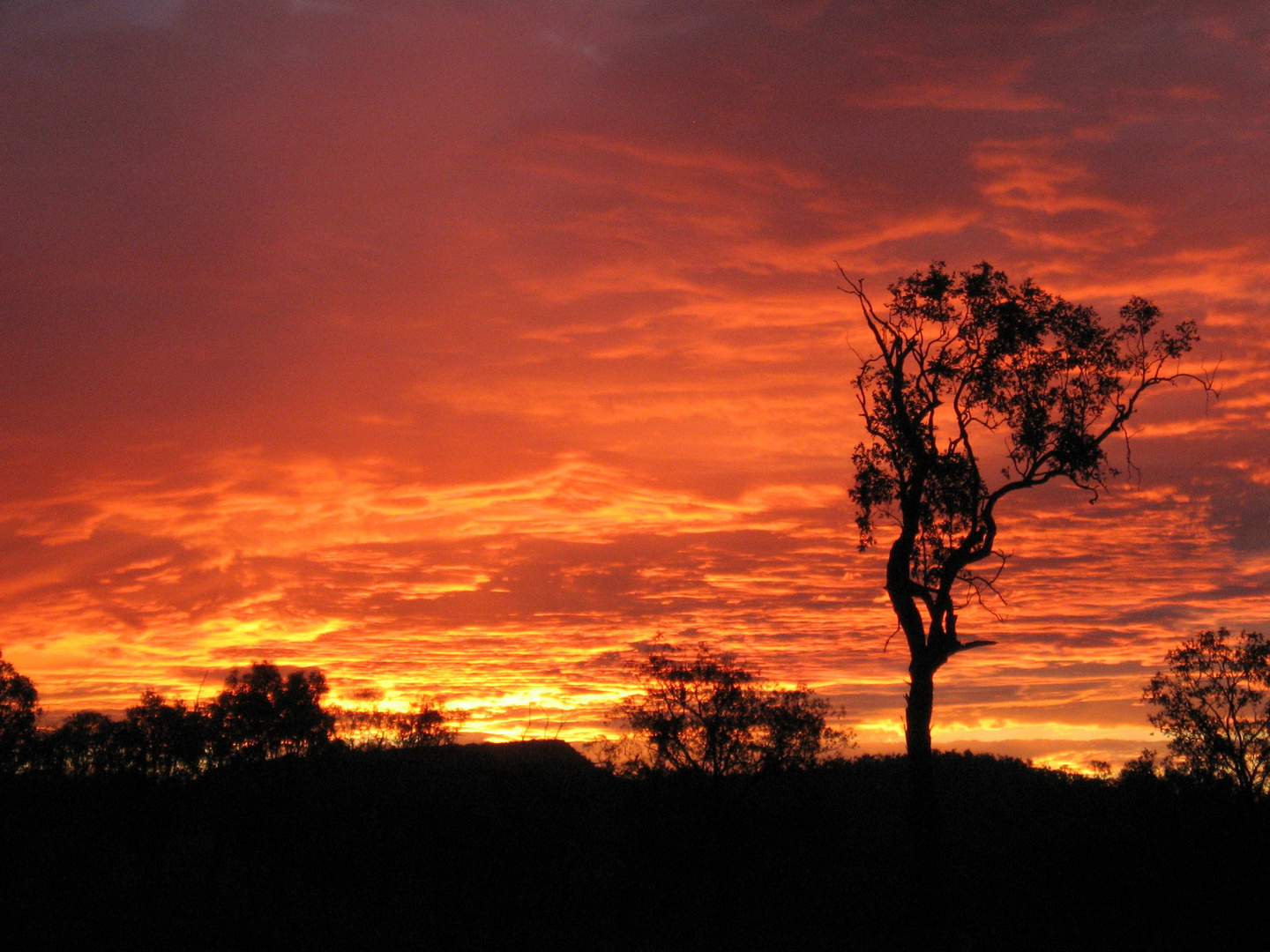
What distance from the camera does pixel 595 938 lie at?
4406cm

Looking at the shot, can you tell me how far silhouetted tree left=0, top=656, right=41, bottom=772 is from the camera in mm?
78062

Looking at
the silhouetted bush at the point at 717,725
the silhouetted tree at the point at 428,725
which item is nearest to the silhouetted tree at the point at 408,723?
the silhouetted tree at the point at 428,725

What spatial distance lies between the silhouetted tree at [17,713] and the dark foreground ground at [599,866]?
45.6 ft

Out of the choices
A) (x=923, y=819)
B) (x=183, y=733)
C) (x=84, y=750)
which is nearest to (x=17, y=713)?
(x=84, y=750)

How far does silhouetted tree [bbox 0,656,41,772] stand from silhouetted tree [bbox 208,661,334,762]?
1618 cm

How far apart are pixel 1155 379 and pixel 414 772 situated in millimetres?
69846

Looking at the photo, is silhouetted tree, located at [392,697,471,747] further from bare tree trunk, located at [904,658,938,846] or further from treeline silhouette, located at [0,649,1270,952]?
bare tree trunk, located at [904,658,938,846]

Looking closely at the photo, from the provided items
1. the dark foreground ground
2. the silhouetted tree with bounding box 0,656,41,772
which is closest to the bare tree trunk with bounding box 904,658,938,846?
the dark foreground ground

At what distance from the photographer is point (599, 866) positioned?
55.2 m

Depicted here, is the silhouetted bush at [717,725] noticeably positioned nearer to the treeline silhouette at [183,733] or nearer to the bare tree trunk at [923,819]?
the bare tree trunk at [923,819]

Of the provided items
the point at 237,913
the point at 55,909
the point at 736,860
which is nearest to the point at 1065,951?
the point at 736,860

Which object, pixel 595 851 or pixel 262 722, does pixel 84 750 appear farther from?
pixel 595 851

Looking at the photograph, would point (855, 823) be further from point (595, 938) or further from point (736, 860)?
point (595, 938)

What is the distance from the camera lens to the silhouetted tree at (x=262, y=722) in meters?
68.9
